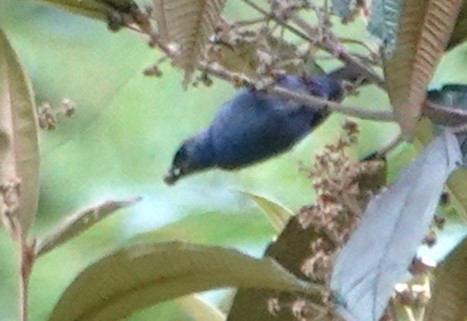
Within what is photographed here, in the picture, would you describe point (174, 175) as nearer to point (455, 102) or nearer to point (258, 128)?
point (258, 128)

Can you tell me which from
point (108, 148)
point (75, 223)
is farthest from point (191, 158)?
point (108, 148)

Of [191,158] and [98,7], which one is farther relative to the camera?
[191,158]

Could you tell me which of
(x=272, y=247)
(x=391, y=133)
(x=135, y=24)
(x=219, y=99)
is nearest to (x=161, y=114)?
(x=219, y=99)

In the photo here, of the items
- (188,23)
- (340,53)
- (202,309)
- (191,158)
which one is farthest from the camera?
(202,309)

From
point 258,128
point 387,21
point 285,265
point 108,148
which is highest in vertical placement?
point 387,21

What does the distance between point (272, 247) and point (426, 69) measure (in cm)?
26

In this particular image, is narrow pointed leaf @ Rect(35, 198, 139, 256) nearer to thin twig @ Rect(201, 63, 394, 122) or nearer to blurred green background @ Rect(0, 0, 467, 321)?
thin twig @ Rect(201, 63, 394, 122)

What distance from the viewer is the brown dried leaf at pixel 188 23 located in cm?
61

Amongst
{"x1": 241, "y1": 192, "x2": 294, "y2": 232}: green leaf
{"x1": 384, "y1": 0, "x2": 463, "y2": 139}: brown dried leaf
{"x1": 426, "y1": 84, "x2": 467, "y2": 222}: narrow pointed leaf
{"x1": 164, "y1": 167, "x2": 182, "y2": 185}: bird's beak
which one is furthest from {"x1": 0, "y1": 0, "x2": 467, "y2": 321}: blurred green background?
{"x1": 384, "y1": 0, "x2": 463, "y2": 139}: brown dried leaf

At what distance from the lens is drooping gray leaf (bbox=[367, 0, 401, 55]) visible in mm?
667

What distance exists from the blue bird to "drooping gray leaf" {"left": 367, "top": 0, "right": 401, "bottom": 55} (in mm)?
93

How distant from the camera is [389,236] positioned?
63cm

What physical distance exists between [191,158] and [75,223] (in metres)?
0.12

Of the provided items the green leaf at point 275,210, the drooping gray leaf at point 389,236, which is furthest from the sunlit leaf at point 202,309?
the drooping gray leaf at point 389,236
